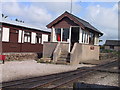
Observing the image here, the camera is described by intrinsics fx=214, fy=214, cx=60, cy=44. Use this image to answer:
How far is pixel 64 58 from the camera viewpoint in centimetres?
2097

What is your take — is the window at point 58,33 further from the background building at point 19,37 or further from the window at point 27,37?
the window at point 27,37

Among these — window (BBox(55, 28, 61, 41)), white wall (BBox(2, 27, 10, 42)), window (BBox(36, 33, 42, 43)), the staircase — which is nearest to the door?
white wall (BBox(2, 27, 10, 42))

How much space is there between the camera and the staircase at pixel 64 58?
66.3 feet

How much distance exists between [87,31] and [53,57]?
669 cm

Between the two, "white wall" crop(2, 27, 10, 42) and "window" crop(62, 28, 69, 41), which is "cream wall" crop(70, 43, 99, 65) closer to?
"window" crop(62, 28, 69, 41)

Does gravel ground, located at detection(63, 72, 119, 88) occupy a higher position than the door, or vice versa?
the door

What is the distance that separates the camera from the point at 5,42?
21141 mm

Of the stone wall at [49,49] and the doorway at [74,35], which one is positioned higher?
the doorway at [74,35]

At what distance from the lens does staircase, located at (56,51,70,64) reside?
66.3 feet

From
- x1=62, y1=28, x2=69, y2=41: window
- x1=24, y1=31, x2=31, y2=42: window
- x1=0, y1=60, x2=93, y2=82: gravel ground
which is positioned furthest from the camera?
x1=24, y1=31, x2=31, y2=42: window

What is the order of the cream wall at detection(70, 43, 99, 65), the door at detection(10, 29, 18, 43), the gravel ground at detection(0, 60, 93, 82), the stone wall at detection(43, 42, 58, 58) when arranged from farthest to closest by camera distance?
1. the stone wall at detection(43, 42, 58, 58)
2. the door at detection(10, 29, 18, 43)
3. the cream wall at detection(70, 43, 99, 65)
4. the gravel ground at detection(0, 60, 93, 82)

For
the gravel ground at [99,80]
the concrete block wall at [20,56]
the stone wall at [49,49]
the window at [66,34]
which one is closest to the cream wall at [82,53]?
the window at [66,34]

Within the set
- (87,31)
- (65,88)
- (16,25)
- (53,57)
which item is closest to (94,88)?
(65,88)

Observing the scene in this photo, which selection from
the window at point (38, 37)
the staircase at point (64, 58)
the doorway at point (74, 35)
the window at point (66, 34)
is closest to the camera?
the staircase at point (64, 58)
